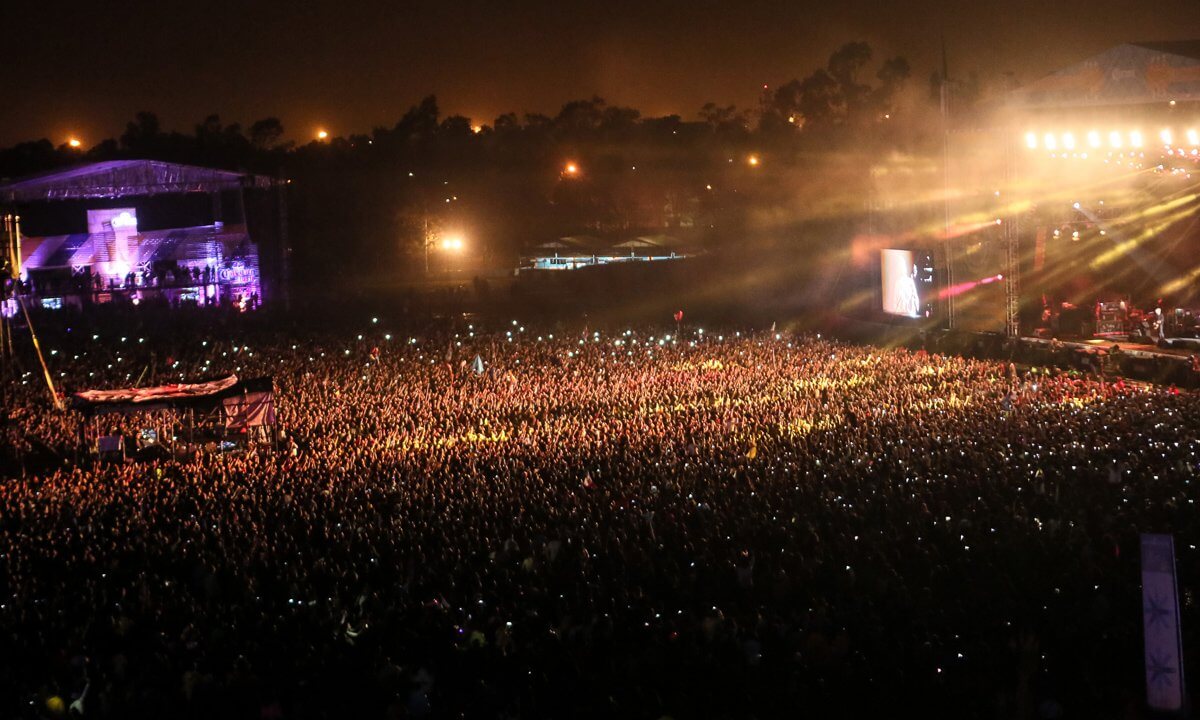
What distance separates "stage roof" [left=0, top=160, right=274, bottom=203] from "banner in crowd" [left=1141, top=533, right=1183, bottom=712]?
30828 millimetres

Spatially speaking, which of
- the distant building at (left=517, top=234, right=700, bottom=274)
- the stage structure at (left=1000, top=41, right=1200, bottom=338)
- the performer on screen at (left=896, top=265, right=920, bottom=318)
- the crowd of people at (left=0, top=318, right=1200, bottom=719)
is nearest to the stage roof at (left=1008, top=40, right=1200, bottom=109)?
the stage structure at (left=1000, top=41, right=1200, bottom=338)

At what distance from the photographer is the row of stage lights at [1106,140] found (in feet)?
60.2

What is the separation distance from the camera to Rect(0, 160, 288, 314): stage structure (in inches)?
1259

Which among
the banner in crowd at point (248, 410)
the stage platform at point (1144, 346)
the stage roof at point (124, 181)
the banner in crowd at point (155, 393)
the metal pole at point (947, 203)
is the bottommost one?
the stage platform at point (1144, 346)

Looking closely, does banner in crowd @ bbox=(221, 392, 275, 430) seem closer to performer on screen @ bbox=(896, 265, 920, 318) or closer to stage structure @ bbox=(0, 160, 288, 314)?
performer on screen @ bbox=(896, 265, 920, 318)

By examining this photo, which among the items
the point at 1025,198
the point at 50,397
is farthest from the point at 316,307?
the point at 1025,198

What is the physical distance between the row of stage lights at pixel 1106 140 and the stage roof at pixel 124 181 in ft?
74.2

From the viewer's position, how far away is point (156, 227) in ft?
109

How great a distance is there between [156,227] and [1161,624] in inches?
1323

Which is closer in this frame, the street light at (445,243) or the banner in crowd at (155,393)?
the banner in crowd at (155,393)

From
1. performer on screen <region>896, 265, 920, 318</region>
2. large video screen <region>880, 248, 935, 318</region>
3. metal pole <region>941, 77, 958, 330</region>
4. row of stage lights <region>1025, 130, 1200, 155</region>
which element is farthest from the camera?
performer on screen <region>896, 265, 920, 318</region>

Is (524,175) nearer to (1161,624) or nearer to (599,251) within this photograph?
(599,251)

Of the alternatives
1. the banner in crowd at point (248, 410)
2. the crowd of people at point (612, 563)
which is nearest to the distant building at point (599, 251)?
the banner in crowd at point (248, 410)

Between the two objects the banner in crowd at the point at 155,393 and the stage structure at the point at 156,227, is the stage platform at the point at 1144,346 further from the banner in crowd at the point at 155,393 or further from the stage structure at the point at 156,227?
the stage structure at the point at 156,227
